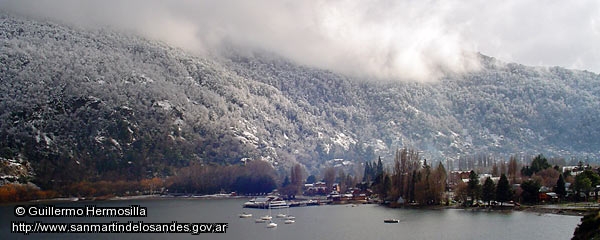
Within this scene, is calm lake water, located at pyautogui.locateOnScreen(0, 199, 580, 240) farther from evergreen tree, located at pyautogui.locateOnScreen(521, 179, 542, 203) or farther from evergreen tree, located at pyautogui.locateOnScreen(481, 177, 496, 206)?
evergreen tree, located at pyautogui.locateOnScreen(521, 179, 542, 203)

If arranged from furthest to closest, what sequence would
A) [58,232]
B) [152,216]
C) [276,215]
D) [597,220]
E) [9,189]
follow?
[9,189]
[276,215]
[152,216]
[58,232]
[597,220]

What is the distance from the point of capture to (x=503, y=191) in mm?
134250

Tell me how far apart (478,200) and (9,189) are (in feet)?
427

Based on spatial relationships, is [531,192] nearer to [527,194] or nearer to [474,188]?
[527,194]

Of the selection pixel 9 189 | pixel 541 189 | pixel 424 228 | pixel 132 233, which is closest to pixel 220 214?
pixel 132 233

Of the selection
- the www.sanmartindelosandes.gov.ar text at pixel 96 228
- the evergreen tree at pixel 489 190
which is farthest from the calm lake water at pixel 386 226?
the evergreen tree at pixel 489 190

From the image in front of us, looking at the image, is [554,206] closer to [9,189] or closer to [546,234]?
[546,234]

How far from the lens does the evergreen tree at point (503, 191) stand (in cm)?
13412

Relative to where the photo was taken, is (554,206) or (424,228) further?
(554,206)

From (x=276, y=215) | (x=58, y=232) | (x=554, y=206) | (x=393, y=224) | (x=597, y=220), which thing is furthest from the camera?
(x=276, y=215)

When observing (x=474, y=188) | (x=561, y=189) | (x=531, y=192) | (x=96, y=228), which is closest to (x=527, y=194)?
(x=531, y=192)

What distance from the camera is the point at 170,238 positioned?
333 feet

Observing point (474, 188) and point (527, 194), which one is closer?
point (527, 194)

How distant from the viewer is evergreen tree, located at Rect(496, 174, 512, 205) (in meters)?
134
